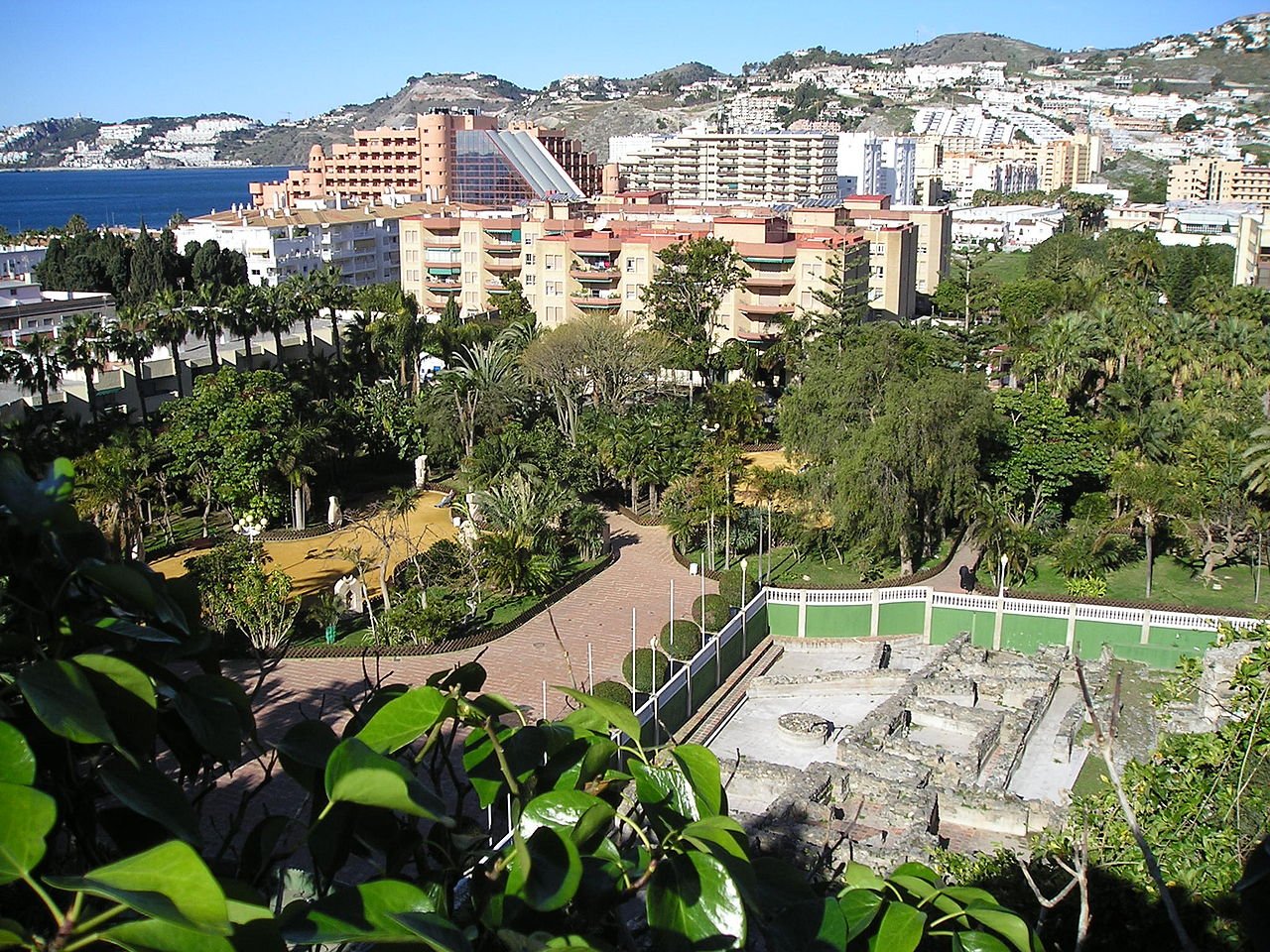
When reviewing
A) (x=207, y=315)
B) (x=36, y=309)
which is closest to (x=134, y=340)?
(x=207, y=315)

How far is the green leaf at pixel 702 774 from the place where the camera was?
9.09 feet

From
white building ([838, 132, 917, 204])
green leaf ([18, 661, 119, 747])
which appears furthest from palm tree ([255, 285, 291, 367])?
white building ([838, 132, 917, 204])

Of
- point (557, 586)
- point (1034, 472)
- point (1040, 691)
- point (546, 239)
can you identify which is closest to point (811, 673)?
point (1040, 691)

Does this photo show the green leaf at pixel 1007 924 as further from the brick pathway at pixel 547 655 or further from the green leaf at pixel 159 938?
the brick pathway at pixel 547 655

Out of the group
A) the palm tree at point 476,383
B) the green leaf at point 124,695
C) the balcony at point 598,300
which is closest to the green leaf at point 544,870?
the green leaf at point 124,695

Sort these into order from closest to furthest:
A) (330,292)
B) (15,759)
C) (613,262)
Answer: (15,759) < (330,292) < (613,262)

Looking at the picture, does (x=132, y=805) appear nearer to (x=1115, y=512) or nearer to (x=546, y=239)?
(x=1115, y=512)

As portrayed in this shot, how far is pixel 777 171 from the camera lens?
114625 millimetres

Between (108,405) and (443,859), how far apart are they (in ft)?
120

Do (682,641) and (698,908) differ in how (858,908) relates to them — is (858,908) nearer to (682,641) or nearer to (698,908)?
Result: (698,908)

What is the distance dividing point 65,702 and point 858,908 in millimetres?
1804

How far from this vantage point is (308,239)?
71875mm

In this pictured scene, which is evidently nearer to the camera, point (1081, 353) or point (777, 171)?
point (1081, 353)

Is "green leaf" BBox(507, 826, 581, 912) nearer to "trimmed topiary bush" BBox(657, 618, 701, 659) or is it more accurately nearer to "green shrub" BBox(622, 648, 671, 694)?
"green shrub" BBox(622, 648, 671, 694)
